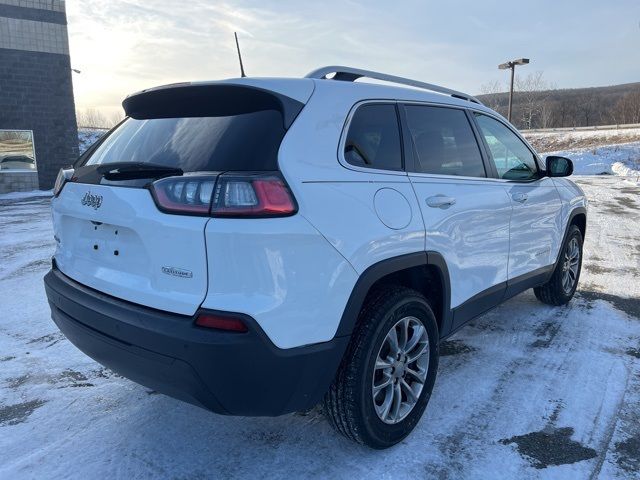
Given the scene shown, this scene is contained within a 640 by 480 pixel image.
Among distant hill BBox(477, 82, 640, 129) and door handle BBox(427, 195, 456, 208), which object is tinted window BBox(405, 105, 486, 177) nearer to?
door handle BBox(427, 195, 456, 208)

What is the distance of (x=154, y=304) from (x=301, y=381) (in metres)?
0.70

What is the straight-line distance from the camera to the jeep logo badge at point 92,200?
2.39 metres

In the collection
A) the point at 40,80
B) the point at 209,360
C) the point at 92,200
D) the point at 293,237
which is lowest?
the point at 209,360

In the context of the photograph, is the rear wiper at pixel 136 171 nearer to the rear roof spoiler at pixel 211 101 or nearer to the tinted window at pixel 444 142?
the rear roof spoiler at pixel 211 101

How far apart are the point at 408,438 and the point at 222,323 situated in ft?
4.48

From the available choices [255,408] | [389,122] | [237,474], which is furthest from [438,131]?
[237,474]

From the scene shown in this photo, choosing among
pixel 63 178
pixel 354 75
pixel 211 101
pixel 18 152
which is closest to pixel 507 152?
pixel 354 75

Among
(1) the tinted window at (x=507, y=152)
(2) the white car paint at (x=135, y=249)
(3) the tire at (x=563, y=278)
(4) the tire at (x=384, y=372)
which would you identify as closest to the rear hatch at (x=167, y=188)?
(2) the white car paint at (x=135, y=249)

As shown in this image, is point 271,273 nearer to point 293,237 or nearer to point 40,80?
point 293,237

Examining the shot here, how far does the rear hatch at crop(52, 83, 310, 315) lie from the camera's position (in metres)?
2.06

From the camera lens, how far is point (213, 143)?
7.28 ft

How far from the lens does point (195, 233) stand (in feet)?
6.58

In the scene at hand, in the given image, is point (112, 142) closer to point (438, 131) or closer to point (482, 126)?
point (438, 131)

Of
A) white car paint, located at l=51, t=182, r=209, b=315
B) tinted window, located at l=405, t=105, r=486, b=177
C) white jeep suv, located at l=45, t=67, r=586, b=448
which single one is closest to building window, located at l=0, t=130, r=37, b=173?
white jeep suv, located at l=45, t=67, r=586, b=448
